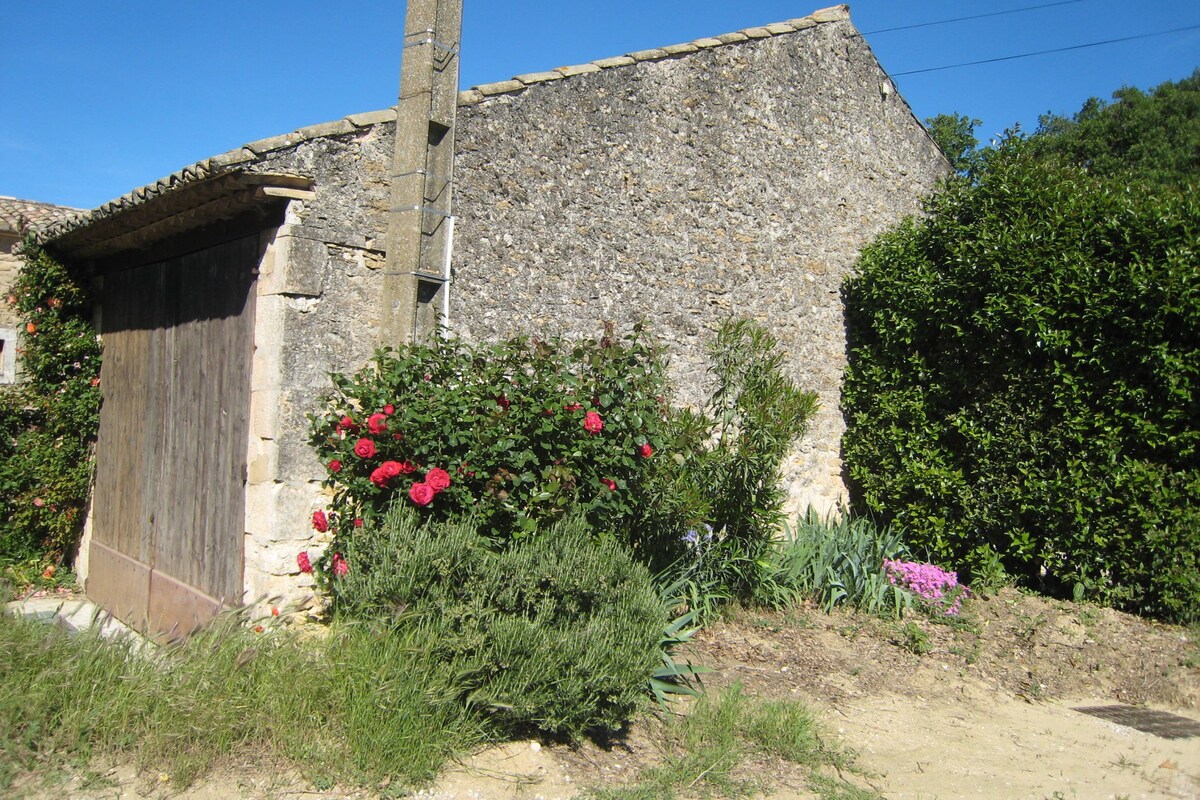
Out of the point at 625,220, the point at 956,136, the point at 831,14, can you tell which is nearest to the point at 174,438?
the point at 625,220

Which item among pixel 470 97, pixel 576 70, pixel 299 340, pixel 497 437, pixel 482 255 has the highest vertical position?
pixel 576 70

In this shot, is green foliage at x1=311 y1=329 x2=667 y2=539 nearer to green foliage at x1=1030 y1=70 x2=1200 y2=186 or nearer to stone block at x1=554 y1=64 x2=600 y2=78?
stone block at x1=554 y1=64 x2=600 y2=78

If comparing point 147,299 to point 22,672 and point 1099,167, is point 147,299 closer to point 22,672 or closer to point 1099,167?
point 22,672

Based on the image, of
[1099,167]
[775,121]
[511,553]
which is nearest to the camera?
[511,553]

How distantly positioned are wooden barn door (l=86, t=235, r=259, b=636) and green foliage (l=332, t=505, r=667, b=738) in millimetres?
1507

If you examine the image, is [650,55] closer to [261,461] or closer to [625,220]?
[625,220]

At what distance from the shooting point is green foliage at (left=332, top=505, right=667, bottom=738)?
12.5ft

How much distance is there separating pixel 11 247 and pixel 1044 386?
9026 millimetres

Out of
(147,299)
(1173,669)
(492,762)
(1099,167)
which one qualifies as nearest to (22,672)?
(492,762)

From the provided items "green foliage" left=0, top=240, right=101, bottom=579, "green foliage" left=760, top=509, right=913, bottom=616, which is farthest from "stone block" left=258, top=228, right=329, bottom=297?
"green foliage" left=760, top=509, right=913, bottom=616

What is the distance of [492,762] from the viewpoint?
151 inches

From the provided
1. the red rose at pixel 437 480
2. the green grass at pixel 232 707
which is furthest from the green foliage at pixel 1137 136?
the green grass at pixel 232 707

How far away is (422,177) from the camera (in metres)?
5.13

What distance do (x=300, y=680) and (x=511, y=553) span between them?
1042 mm
